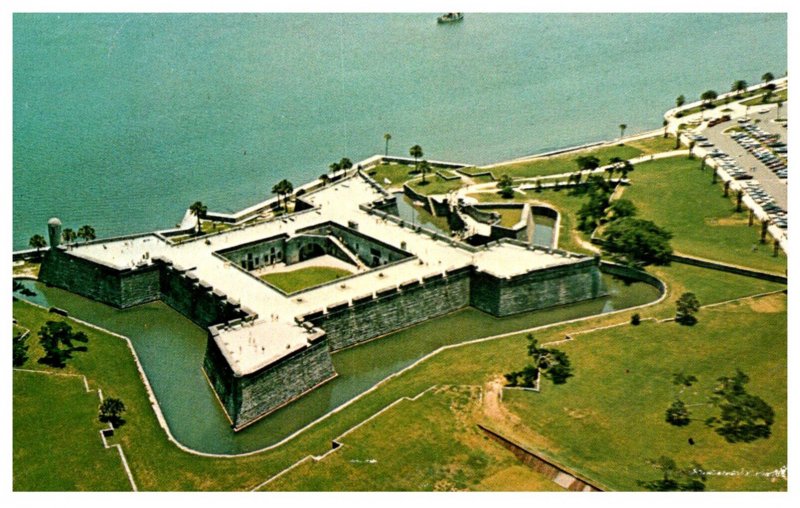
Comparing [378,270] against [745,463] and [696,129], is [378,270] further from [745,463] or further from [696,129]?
[696,129]

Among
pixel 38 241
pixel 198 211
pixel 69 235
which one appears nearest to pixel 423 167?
pixel 198 211

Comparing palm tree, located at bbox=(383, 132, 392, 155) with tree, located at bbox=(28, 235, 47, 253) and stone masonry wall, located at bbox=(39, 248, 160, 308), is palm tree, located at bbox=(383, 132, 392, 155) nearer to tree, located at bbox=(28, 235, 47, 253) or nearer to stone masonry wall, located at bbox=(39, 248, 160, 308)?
stone masonry wall, located at bbox=(39, 248, 160, 308)

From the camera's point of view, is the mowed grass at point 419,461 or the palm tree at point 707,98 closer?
the mowed grass at point 419,461

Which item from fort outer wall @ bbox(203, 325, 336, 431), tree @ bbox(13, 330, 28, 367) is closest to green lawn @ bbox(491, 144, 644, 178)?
fort outer wall @ bbox(203, 325, 336, 431)

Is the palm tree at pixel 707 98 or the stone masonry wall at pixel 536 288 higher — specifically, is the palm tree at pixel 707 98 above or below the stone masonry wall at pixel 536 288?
above

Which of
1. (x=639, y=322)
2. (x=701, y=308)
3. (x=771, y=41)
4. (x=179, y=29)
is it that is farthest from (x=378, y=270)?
(x=771, y=41)

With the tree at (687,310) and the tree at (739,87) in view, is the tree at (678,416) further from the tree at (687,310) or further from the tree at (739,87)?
the tree at (739,87)

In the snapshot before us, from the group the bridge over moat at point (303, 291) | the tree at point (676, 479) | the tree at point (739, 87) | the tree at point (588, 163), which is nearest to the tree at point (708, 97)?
the tree at point (739, 87)
